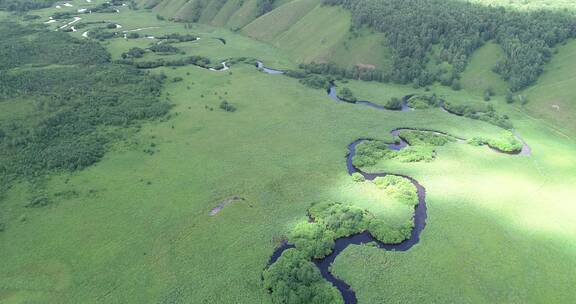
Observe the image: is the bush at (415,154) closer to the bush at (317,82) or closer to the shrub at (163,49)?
the bush at (317,82)

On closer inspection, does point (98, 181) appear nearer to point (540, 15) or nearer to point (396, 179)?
point (396, 179)

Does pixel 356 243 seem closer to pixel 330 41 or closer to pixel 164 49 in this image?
pixel 330 41

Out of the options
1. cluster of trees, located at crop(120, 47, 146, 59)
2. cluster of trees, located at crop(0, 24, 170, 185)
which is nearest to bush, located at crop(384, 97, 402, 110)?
cluster of trees, located at crop(0, 24, 170, 185)

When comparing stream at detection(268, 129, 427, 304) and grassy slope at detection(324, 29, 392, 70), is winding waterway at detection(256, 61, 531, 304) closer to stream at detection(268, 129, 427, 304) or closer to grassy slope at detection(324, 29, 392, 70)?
stream at detection(268, 129, 427, 304)

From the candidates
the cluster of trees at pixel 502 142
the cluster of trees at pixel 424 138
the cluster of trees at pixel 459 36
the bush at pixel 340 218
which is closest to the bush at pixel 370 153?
the cluster of trees at pixel 424 138

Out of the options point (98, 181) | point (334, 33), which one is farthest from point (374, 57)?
point (98, 181)
